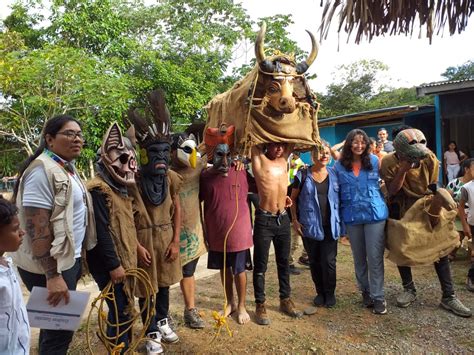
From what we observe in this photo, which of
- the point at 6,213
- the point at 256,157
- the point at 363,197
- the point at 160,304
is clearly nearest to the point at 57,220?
the point at 6,213

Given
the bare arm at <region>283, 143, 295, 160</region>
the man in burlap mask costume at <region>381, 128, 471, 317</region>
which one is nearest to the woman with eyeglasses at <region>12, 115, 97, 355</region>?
the bare arm at <region>283, 143, 295, 160</region>

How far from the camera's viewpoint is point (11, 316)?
5.68ft

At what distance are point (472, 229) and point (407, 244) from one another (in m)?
1.25

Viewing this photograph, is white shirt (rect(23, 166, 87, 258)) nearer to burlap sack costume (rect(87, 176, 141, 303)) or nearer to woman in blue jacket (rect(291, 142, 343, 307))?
burlap sack costume (rect(87, 176, 141, 303))

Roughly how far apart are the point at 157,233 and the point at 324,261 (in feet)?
6.03

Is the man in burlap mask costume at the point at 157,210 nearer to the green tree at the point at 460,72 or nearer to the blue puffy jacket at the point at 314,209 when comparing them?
the blue puffy jacket at the point at 314,209

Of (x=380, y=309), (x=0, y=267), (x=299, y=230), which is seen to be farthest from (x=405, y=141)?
(x=0, y=267)

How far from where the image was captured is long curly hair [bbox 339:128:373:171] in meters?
4.01

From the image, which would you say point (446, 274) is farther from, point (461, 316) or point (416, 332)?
point (416, 332)

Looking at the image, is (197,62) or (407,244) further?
(197,62)

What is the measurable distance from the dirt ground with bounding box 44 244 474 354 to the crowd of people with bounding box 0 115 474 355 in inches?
4.9

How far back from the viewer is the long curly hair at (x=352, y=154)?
13.1 ft

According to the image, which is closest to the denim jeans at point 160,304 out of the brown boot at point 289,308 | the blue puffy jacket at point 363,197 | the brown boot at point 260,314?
the brown boot at point 260,314

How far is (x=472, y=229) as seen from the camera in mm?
4633
